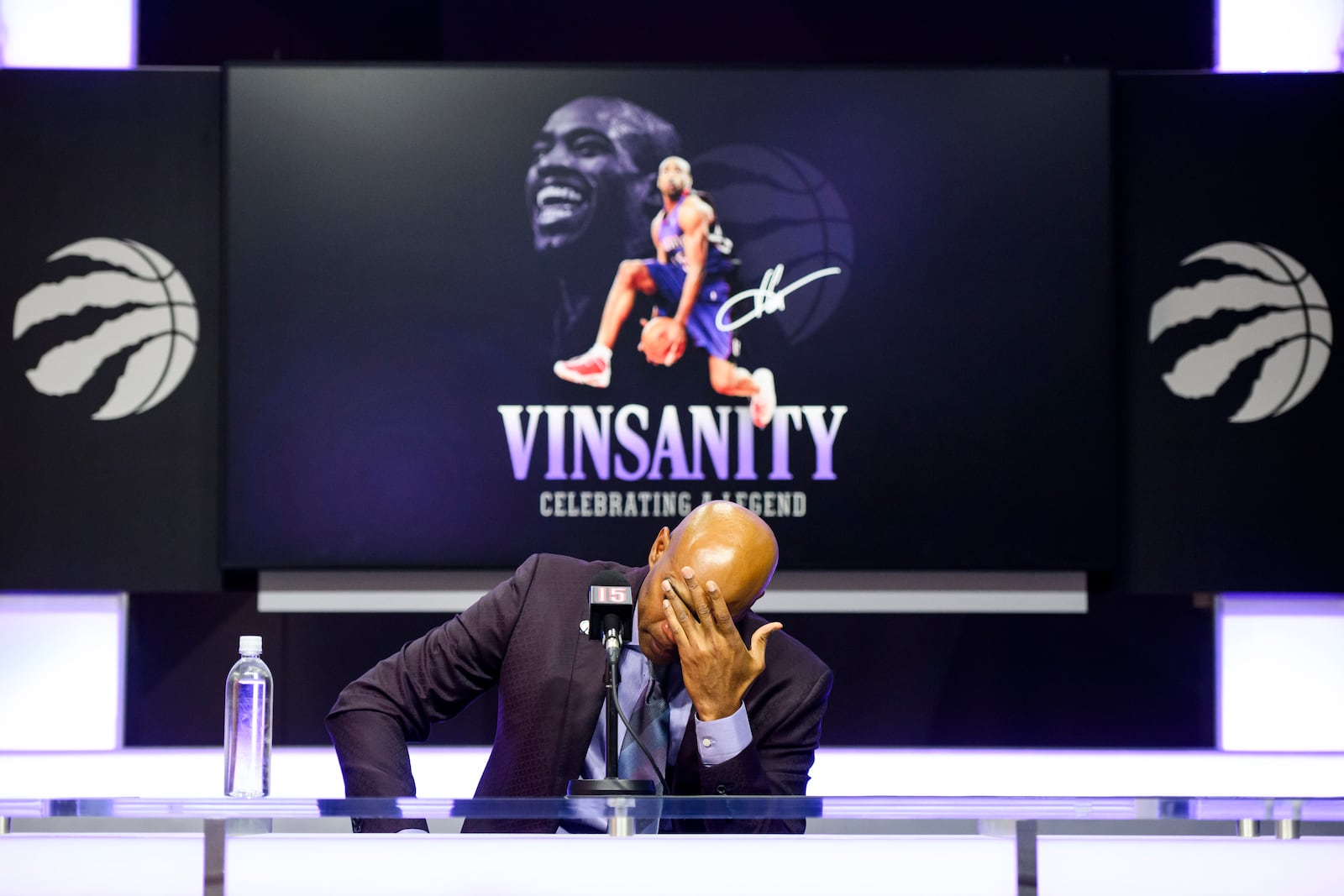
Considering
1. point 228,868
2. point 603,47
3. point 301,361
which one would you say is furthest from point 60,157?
point 228,868

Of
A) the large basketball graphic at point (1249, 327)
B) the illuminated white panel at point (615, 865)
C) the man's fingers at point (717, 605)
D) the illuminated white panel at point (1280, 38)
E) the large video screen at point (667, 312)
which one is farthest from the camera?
the illuminated white panel at point (1280, 38)

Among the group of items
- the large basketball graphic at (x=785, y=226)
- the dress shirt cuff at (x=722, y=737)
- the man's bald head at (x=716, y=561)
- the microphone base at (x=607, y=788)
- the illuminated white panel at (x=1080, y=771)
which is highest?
the large basketball graphic at (x=785, y=226)

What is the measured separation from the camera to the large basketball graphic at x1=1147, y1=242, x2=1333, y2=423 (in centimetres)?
393

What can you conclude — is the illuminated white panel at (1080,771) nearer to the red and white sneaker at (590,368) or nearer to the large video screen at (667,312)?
the large video screen at (667,312)

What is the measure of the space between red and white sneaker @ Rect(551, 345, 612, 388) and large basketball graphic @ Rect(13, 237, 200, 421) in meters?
1.14

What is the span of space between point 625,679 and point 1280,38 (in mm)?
3178

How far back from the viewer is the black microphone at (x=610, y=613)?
1.82m

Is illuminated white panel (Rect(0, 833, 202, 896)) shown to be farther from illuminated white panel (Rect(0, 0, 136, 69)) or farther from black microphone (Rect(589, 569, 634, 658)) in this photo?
illuminated white panel (Rect(0, 0, 136, 69))

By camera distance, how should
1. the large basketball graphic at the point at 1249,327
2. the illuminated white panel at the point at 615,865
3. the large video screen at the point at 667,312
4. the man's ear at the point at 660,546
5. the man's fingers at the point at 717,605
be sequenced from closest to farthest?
the illuminated white panel at the point at 615,865
the man's fingers at the point at 717,605
the man's ear at the point at 660,546
the large video screen at the point at 667,312
the large basketball graphic at the point at 1249,327

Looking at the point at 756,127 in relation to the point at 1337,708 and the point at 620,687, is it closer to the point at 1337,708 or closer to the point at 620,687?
the point at 620,687

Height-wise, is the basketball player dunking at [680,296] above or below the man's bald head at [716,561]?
above

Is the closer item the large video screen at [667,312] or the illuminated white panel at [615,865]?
the illuminated white panel at [615,865]
